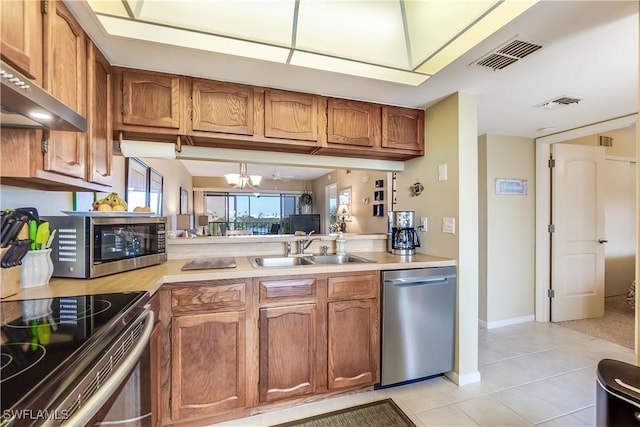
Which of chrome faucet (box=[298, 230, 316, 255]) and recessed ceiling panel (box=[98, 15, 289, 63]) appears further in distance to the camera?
chrome faucet (box=[298, 230, 316, 255])

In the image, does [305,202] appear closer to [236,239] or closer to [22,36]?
[236,239]

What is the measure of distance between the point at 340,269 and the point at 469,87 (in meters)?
1.62

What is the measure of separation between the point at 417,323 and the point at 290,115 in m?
1.78

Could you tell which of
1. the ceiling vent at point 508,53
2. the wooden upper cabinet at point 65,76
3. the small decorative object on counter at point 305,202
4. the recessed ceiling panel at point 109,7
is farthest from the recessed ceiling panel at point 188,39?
the small decorative object on counter at point 305,202

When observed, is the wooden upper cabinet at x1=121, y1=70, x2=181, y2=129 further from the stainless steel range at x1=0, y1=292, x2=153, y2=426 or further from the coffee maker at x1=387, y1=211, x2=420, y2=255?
the coffee maker at x1=387, y1=211, x2=420, y2=255

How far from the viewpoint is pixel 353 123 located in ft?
7.42

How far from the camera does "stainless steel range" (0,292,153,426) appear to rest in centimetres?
55

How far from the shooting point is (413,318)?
6.68 feet

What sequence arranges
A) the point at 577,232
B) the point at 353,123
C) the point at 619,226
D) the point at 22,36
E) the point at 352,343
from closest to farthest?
the point at 22,36
the point at 352,343
the point at 353,123
the point at 577,232
the point at 619,226

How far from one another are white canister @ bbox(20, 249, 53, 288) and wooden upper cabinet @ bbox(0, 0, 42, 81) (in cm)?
80

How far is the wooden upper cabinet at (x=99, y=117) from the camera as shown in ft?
4.92

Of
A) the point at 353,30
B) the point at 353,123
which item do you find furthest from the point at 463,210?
the point at 353,30

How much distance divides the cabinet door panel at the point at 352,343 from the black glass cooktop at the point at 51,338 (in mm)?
1175

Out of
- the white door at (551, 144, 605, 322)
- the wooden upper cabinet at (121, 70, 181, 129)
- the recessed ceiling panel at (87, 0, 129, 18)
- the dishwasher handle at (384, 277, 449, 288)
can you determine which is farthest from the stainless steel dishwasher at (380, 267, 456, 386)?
the white door at (551, 144, 605, 322)
